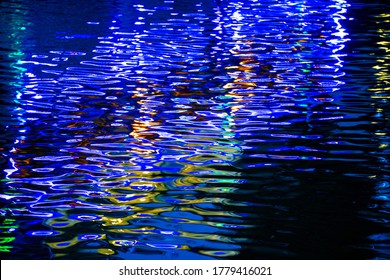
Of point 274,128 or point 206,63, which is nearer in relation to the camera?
point 274,128

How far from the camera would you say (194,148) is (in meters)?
4.94

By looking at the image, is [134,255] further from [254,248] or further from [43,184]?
[43,184]

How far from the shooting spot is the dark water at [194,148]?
347 cm

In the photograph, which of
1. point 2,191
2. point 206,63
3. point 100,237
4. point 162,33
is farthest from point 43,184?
point 162,33

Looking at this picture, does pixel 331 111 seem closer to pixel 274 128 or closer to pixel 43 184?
pixel 274 128

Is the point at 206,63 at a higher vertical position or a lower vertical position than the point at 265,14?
higher

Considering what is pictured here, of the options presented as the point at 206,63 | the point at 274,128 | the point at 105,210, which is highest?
the point at 105,210

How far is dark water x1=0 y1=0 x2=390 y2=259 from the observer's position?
347 centimetres

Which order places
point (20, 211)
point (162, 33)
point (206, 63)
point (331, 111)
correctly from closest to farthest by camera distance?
point (20, 211)
point (331, 111)
point (206, 63)
point (162, 33)

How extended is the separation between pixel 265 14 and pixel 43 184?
34.3ft

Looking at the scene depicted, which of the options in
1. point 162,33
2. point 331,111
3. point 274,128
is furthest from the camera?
point 162,33

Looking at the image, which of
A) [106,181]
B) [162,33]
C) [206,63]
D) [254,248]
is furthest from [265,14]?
[254,248]

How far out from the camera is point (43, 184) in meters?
4.24

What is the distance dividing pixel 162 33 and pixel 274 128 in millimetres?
5699
